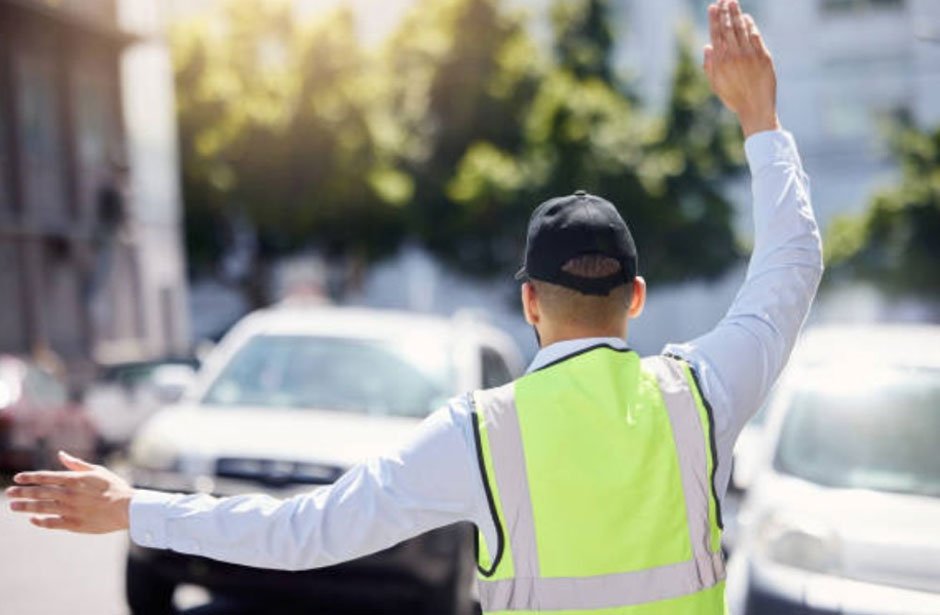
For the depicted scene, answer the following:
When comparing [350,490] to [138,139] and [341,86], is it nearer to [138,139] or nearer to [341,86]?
[138,139]

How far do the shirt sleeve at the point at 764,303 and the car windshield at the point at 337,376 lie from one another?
5259 mm

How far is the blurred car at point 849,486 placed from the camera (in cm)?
469

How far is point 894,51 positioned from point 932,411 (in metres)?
36.9

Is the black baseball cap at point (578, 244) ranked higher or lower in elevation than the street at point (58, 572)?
higher

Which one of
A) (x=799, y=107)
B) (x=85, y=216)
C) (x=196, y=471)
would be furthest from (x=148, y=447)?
(x=799, y=107)

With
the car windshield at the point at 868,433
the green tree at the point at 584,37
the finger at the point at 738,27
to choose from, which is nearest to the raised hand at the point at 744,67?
the finger at the point at 738,27

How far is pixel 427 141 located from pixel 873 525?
3372 cm

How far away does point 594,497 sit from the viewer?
229cm

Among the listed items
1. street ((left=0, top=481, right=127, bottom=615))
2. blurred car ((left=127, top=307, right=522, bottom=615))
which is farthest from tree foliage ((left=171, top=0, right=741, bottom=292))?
blurred car ((left=127, top=307, right=522, bottom=615))

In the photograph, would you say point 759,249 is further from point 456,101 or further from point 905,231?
point 456,101

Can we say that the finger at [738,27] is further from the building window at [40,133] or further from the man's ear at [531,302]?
the building window at [40,133]

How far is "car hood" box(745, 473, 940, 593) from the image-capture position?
4.66m

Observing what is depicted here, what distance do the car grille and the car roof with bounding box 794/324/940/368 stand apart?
8.05 ft

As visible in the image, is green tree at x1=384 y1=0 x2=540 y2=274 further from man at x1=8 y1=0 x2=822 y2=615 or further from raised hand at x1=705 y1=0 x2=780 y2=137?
man at x1=8 y1=0 x2=822 y2=615
